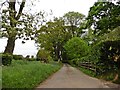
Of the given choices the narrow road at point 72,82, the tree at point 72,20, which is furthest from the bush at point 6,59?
the tree at point 72,20

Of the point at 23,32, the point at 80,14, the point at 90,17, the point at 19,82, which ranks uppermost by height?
the point at 80,14

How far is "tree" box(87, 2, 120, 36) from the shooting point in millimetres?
25311

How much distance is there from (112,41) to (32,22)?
8.09m

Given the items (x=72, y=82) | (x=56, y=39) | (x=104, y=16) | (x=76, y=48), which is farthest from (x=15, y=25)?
(x=56, y=39)

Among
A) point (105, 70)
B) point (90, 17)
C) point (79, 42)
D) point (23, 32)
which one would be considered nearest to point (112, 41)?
point (105, 70)

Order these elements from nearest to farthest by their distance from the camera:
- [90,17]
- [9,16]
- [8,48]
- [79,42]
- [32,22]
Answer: [9,16]
[32,22]
[90,17]
[8,48]
[79,42]

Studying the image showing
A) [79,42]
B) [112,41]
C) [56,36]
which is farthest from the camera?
[56,36]

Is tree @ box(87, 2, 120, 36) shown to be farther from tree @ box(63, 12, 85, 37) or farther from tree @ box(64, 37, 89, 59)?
tree @ box(63, 12, 85, 37)

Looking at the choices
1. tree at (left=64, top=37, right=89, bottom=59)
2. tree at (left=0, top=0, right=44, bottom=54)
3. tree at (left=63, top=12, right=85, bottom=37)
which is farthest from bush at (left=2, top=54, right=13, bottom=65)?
tree at (left=63, top=12, right=85, bottom=37)

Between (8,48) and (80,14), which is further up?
(80,14)

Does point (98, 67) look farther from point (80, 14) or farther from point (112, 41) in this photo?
point (80, 14)

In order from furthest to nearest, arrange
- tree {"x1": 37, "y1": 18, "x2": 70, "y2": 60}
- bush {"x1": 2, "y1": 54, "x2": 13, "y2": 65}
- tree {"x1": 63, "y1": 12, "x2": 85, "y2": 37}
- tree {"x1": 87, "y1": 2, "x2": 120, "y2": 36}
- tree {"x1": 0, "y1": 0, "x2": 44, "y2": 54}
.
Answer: tree {"x1": 63, "y1": 12, "x2": 85, "y2": 37}
tree {"x1": 37, "y1": 18, "x2": 70, "y2": 60}
bush {"x1": 2, "y1": 54, "x2": 13, "y2": 65}
tree {"x1": 87, "y1": 2, "x2": 120, "y2": 36}
tree {"x1": 0, "y1": 0, "x2": 44, "y2": 54}

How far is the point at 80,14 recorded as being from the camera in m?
86.8

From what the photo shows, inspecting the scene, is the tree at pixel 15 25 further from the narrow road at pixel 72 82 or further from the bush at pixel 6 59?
the bush at pixel 6 59
